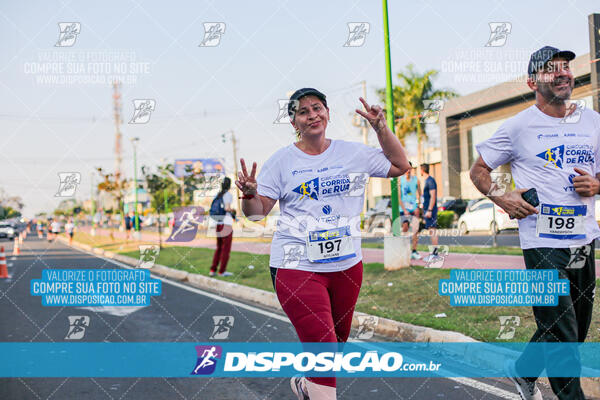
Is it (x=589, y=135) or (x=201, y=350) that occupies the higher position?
(x=589, y=135)

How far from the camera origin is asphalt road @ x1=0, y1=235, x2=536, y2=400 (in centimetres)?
439

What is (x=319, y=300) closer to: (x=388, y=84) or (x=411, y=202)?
(x=388, y=84)

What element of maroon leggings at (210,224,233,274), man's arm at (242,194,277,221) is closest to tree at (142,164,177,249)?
maroon leggings at (210,224,233,274)

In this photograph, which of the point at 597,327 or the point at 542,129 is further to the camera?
the point at 597,327

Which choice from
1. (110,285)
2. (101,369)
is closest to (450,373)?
(101,369)

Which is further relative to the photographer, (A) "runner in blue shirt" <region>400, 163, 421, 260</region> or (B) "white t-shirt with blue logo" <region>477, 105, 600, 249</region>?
(A) "runner in blue shirt" <region>400, 163, 421, 260</region>

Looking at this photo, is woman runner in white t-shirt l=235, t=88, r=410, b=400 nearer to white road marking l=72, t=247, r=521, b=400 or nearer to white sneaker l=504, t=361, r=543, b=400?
white sneaker l=504, t=361, r=543, b=400

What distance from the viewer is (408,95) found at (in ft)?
111

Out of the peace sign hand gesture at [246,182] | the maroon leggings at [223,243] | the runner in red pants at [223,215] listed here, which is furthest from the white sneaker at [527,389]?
the maroon leggings at [223,243]

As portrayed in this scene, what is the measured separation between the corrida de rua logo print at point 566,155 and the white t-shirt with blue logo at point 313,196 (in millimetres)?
1019

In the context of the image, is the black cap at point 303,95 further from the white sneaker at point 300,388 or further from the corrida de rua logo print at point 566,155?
the white sneaker at point 300,388

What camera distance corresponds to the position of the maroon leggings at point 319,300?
319 centimetres

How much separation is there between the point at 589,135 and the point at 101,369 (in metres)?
4.27

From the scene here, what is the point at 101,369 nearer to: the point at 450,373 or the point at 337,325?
the point at 337,325
